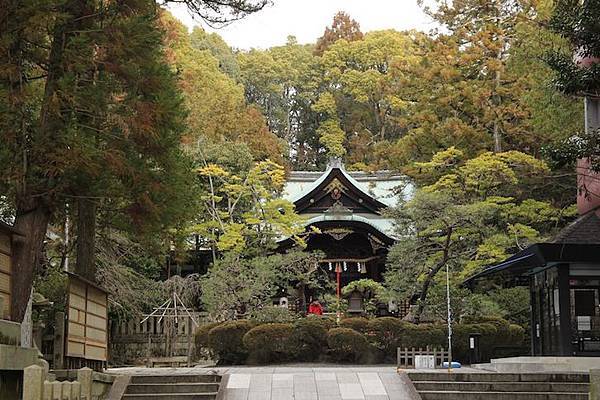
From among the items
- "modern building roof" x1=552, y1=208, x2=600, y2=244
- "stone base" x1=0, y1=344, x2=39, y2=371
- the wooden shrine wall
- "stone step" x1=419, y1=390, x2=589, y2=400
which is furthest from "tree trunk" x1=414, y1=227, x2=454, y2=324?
"stone base" x1=0, y1=344, x2=39, y2=371

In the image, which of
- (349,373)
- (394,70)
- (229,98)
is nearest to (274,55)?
(229,98)

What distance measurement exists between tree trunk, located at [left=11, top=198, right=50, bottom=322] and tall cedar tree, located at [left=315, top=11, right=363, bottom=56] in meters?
44.8

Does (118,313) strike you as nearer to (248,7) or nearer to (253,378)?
(253,378)

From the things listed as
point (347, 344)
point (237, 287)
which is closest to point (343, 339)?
point (347, 344)

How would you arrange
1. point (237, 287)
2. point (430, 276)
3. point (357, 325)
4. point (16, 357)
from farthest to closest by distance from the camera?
point (237, 287), point (430, 276), point (357, 325), point (16, 357)

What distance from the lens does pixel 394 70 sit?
32.1 meters

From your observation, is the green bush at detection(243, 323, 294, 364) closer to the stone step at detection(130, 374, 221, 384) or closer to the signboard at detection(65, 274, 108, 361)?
the signboard at detection(65, 274, 108, 361)

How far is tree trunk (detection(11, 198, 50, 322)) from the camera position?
1112 centimetres

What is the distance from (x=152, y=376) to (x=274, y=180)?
51.6ft

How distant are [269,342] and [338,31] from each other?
39.0m

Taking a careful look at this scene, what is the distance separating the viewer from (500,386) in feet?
44.4

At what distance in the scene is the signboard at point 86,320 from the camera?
1252 cm

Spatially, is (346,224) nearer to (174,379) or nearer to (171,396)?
(174,379)

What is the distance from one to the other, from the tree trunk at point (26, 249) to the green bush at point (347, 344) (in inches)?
390
